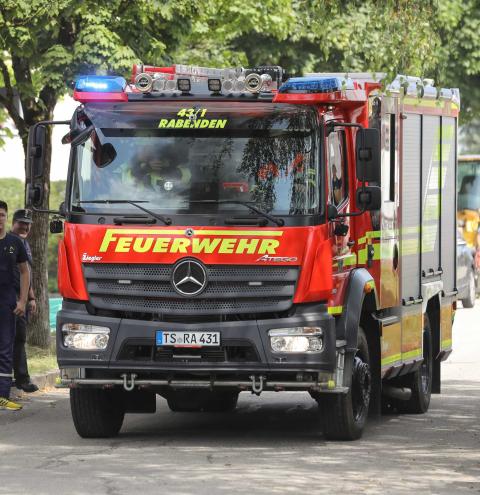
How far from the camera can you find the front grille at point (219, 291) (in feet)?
36.7

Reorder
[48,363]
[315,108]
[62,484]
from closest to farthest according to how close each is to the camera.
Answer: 1. [62,484]
2. [315,108]
3. [48,363]

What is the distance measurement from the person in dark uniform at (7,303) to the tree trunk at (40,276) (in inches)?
197

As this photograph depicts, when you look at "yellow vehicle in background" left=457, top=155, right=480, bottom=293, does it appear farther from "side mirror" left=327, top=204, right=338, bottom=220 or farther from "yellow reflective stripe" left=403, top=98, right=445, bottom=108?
"side mirror" left=327, top=204, right=338, bottom=220

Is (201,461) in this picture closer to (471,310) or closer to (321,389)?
(321,389)

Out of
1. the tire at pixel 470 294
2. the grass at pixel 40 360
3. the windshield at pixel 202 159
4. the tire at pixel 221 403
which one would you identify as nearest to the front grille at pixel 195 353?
the windshield at pixel 202 159

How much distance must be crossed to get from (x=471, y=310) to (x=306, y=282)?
20.4m

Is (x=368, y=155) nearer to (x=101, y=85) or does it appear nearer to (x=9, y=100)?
(x=101, y=85)

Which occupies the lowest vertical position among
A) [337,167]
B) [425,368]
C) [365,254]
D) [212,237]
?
[425,368]

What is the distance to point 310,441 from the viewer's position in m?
12.0

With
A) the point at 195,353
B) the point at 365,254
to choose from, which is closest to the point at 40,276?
the point at 365,254

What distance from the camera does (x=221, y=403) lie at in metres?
13.8

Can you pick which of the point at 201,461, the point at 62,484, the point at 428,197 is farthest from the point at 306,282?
the point at 428,197

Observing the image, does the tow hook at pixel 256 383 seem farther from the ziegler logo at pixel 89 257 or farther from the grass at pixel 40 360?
the grass at pixel 40 360

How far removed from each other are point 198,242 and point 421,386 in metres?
4.03
